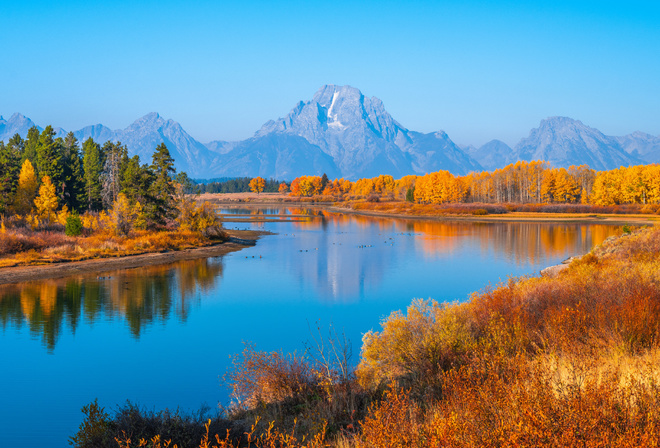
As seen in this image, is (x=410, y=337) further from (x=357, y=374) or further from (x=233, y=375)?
(x=233, y=375)

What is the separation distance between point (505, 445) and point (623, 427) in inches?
58.6

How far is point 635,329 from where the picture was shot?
9.02m

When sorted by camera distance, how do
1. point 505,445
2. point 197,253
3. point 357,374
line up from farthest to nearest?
point 197,253 < point 357,374 < point 505,445

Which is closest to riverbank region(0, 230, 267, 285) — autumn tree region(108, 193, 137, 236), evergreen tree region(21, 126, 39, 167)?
autumn tree region(108, 193, 137, 236)

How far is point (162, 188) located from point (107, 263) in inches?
497

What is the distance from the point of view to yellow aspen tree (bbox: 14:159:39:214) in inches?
1847

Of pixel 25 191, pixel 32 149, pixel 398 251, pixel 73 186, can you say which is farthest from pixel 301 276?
pixel 32 149

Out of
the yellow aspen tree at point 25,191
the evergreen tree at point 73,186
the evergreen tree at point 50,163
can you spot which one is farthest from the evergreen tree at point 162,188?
the evergreen tree at point 73,186

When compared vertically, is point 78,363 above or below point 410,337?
below

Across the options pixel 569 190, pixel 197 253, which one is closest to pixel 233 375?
pixel 197 253

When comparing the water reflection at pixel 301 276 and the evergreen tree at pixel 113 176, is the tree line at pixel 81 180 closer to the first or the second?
the evergreen tree at pixel 113 176

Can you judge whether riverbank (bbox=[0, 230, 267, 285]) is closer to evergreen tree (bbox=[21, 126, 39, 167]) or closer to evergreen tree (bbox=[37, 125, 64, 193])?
evergreen tree (bbox=[37, 125, 64, 193])

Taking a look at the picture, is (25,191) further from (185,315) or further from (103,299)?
(185,315)

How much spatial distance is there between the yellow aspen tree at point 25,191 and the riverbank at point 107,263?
1664 cm
